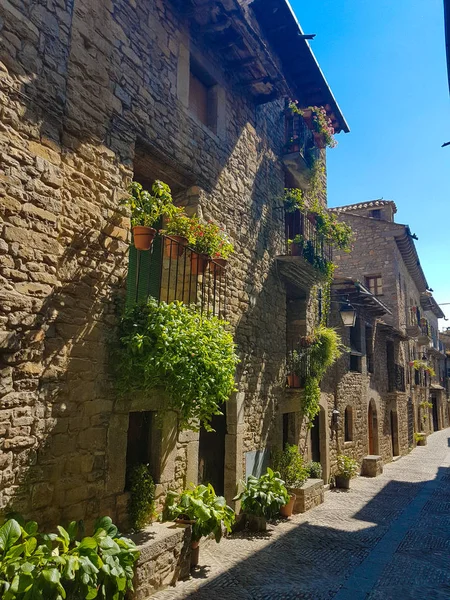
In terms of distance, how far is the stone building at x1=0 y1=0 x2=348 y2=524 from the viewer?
408 cm

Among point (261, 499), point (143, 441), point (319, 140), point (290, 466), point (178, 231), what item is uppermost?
point (319, 140)

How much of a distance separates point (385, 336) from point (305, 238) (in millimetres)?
10076

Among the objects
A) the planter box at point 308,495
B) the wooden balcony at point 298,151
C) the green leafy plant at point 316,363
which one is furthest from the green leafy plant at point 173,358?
the wooden balcony at point 298,151

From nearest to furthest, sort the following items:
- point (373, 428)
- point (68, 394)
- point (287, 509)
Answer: point (68, 394) < point (287, 509) < point (373, 428)

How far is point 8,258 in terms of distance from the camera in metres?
3.96

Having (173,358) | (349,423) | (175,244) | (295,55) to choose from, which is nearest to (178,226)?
(175,244)

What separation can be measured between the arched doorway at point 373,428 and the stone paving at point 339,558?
5647mm

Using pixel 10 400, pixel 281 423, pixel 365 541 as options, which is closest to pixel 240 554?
pixel 365 541

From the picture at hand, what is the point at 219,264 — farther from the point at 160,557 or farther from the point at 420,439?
the point at 420,439

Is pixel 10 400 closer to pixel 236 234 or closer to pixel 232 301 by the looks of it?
pixel 232 301

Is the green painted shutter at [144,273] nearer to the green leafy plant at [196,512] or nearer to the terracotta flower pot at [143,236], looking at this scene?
the terracotta flower pot at [143,236]

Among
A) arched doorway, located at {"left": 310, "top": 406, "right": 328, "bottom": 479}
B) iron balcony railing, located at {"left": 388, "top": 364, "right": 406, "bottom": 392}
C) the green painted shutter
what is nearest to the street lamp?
arched doorway, located at {"left": 310, "top": 406, "right": 328, "bottom": 479}

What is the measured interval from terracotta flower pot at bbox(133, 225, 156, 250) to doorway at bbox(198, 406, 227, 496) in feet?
11.5

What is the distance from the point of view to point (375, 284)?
20016mm
